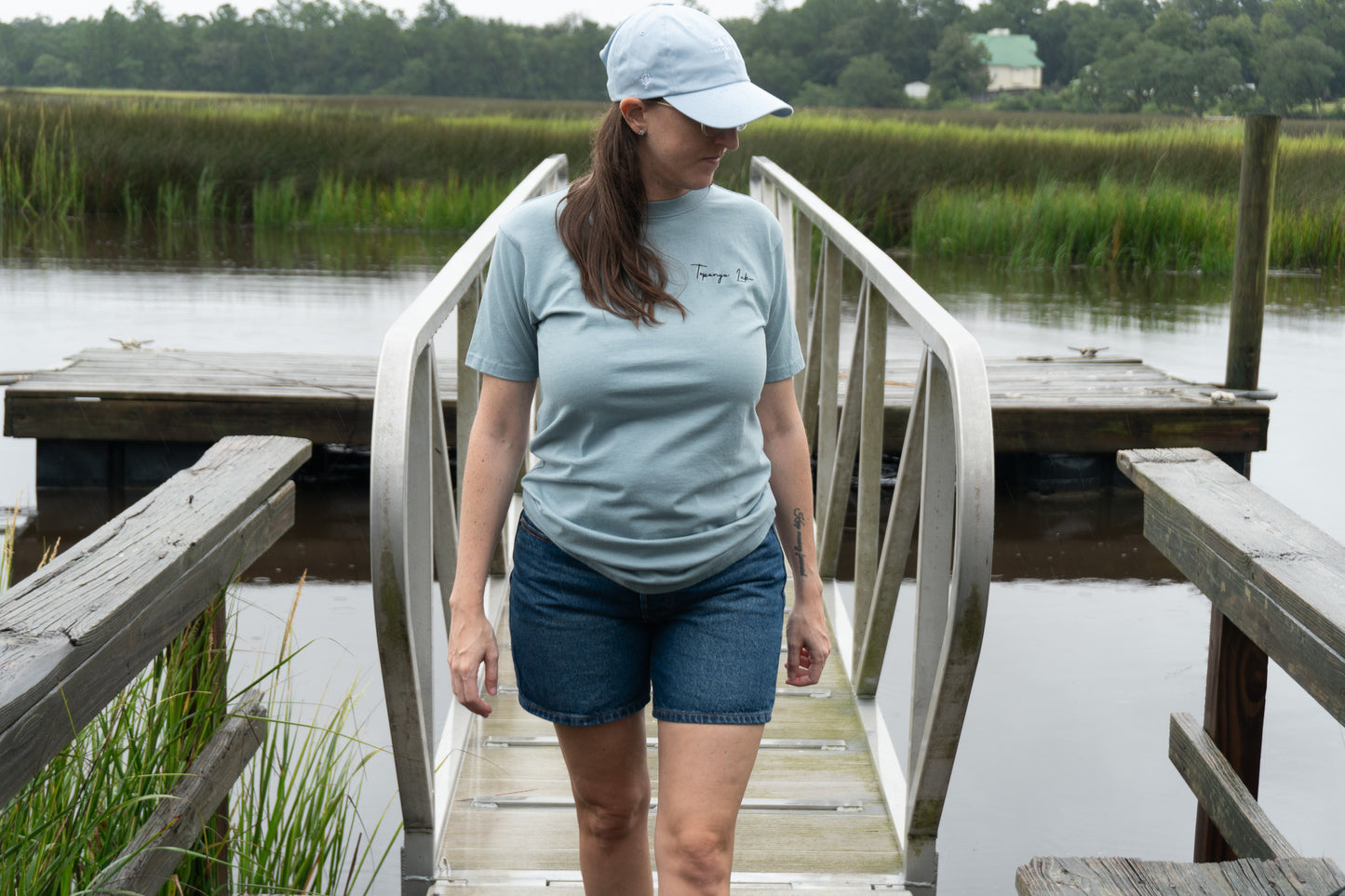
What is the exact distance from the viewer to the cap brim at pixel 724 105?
1.70 meters

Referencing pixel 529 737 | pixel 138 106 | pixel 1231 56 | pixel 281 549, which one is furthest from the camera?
pixel 1231 56

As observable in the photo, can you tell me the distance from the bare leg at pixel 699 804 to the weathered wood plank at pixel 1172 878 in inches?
14.1

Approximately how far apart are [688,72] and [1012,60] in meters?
88.8

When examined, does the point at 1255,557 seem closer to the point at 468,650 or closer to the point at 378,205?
the point at 468,650

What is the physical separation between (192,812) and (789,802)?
1.06 meters

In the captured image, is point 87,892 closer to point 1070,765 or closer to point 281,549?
point 1070,765

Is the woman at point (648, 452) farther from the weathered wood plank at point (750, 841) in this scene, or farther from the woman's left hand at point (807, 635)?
the weathered wood plank at point (750, 841)

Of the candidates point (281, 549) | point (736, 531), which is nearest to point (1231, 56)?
point (281, 549)

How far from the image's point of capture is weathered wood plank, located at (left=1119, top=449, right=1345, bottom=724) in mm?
1899

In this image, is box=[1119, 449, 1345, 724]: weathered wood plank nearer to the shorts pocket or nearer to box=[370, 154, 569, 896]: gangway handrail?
the shorts pocket

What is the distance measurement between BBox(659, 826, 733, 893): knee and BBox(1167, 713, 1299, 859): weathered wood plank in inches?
34.9

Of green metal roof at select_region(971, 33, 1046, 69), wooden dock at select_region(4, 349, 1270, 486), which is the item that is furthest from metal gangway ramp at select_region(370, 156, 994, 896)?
green metal roof at select_region(971, 33, 1046, 69)

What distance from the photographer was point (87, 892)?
1768mm

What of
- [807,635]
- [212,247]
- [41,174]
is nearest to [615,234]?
[807,635]
